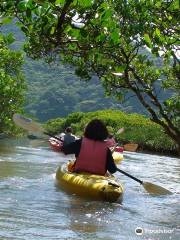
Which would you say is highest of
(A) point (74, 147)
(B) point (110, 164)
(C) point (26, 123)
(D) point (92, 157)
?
(C) point (26, 123)

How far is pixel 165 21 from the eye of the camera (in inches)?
245

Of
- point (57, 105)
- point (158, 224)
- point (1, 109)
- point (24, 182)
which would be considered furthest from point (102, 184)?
point (57, 105)

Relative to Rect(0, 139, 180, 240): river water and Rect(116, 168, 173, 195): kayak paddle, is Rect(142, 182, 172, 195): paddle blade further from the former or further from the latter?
Rect(0, 139, 180, 240): river water

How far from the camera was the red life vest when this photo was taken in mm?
8562

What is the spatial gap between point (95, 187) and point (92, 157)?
2.16 feet

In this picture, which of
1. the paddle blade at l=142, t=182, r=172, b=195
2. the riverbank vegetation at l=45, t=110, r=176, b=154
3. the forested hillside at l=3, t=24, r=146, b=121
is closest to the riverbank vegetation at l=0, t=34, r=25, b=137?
the riverbank vegetation at l=45, t=110, r=176, b=154

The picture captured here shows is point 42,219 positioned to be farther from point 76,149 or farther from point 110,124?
point 110,124

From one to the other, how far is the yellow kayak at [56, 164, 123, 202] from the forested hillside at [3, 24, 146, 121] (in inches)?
3035

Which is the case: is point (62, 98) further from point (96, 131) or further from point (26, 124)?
point (26, 124)

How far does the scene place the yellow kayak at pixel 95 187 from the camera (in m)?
8.11

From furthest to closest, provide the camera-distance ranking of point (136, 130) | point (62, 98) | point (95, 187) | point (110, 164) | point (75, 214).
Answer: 1. point (62, 98)
2. point (136, 130)
3. point (110, 164)
4. point (95, 187)
5. point (75, 214)

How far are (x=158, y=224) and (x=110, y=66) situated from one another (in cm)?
265

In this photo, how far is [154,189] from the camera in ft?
30.5

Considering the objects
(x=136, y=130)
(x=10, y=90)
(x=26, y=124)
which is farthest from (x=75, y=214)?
(x=136, y=130)
